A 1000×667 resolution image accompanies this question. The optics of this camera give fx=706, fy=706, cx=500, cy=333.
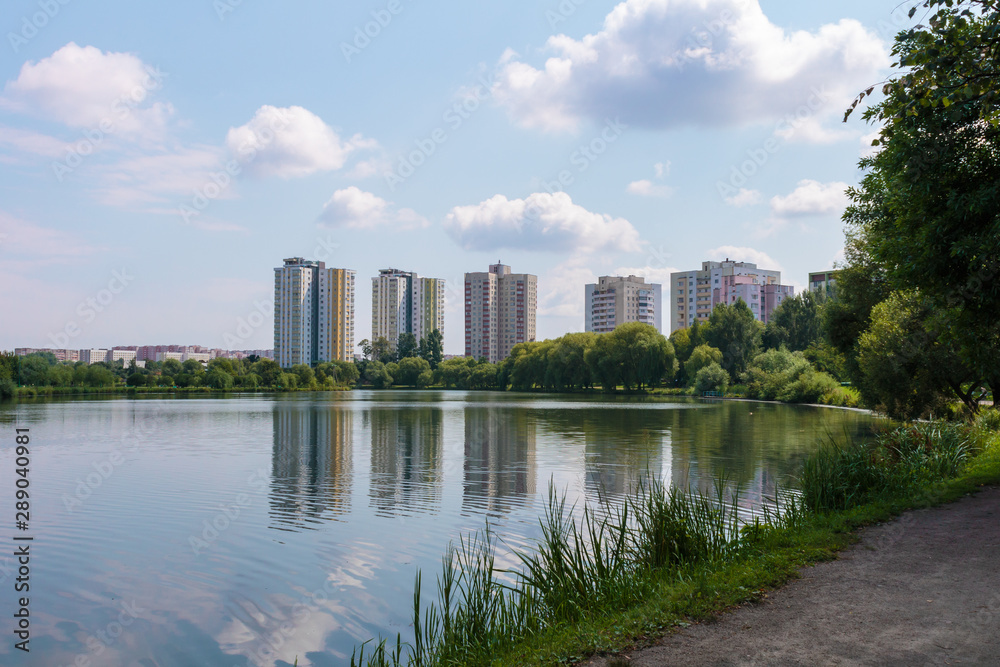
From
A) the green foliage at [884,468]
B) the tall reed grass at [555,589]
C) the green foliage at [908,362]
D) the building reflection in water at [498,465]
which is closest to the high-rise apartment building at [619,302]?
the building reflection in water at [498,465]

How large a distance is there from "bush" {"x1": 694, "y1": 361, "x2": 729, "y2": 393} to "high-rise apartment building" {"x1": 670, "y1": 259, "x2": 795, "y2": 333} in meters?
61.1

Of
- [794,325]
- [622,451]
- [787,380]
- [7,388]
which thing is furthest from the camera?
[794,325]

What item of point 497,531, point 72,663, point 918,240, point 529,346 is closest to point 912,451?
point 918,240

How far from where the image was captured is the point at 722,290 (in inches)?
6024

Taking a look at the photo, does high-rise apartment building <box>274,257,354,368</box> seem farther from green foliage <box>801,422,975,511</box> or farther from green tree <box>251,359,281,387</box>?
green foliage <box>801,422,975,511</box>

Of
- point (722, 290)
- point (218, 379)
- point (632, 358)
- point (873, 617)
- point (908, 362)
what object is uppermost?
point (722, 290)

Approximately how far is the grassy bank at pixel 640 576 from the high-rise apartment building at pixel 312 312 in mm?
173972

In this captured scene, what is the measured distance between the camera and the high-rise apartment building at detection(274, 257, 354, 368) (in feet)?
592

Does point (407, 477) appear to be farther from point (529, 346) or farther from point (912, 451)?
point (529, 346)

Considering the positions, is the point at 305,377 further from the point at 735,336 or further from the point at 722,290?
the point at 722,290

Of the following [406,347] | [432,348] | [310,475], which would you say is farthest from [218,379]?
[310,475]

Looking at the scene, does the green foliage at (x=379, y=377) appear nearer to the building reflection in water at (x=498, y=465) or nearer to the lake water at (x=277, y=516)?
the building reflection in water at (x=498, y=465)

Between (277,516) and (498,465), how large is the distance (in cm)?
929

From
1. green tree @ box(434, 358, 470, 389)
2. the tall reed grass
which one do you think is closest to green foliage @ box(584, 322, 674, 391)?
green tree @ box(434, 358, 470, 389)
